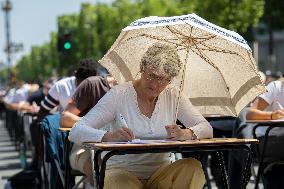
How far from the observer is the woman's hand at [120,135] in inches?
223

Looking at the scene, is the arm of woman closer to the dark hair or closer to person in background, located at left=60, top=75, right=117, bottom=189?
person in background, located at left=60, top=75, right=117, bottom=189

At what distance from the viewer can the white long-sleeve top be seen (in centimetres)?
592

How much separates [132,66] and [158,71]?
94 cm

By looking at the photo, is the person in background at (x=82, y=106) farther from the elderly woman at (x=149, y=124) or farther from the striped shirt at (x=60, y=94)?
the striped shirt at (x=60, y=94)

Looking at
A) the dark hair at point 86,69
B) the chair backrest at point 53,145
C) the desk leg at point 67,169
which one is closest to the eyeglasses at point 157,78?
the desk leg at point 67,169

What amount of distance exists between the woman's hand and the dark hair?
13.6 feet

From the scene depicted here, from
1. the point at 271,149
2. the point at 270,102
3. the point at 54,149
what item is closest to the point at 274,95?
the point at 270,102

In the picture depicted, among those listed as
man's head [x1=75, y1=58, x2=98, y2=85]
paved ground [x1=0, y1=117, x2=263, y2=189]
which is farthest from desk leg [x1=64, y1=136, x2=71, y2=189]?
paved ground [x1=0, y1=117, x2=263, y2=189]

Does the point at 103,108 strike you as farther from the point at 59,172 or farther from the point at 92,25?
the point at 92,25

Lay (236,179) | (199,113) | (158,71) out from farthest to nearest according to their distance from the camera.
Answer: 1. (236,179)
2. (199,113)
3. (158,71)

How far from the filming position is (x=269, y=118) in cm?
841

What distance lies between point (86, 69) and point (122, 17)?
77.5m

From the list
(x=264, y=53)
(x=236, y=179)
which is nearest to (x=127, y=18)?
(x=264, y=53)

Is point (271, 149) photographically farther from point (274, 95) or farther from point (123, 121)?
point (123, 121)
